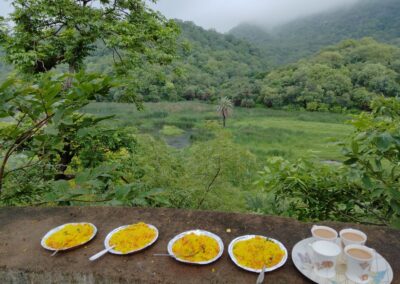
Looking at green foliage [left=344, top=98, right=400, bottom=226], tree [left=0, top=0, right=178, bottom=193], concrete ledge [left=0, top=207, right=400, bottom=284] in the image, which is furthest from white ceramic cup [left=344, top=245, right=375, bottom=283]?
tree [left=0, top=0, right=178, bottom=193]

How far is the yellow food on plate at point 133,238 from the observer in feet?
4.11

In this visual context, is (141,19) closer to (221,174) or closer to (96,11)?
(96,11)

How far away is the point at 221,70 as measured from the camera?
45594 mm

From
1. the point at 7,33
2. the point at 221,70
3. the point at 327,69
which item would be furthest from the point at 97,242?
the point at 221,70

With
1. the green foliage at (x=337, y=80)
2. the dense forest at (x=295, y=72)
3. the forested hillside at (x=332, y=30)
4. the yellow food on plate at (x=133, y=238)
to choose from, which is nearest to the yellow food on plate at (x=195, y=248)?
the yellow food on plate at (x=133, y=238)

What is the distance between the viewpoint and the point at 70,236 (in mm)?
1339

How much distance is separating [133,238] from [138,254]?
0.27ft

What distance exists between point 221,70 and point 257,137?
21032 mm

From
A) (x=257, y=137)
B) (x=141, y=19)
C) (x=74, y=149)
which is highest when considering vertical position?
(x=141, y=19)

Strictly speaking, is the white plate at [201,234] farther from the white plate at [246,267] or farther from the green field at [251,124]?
the green field at [251,124]

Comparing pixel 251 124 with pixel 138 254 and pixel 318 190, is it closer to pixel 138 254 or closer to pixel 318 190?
pixel 318 190

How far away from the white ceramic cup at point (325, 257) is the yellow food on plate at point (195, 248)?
1.28 ft

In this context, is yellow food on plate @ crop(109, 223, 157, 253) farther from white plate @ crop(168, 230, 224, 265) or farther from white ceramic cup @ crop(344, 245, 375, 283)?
white ceramic cup @ crop(344, 245, 375, 283)

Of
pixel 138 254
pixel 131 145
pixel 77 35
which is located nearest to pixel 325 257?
pixel 138 254
